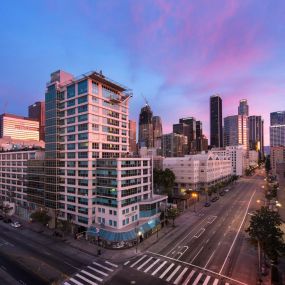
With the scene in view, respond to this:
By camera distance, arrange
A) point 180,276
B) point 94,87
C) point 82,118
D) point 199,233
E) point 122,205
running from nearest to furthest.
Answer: point 180,276, point 122,205, point 199,233, point 82,118, point 94,87

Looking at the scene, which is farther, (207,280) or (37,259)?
(37,259)

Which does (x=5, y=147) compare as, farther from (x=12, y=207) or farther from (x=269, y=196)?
(x=269, y=196)

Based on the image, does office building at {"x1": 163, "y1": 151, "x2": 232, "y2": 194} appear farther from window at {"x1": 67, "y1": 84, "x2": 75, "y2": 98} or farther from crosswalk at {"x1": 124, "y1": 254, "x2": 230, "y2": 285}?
crosswalk at {"x1": 124, "y1": 254, "x2": 230, "y2": 285}

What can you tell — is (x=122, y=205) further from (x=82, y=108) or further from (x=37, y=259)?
(x=82, y=108)

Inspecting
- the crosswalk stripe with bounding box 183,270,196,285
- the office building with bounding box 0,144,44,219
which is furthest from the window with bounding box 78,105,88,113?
the crosswalk stripe with bounding box 183,270,196,285

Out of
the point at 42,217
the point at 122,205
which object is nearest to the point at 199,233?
the point at 122,205
